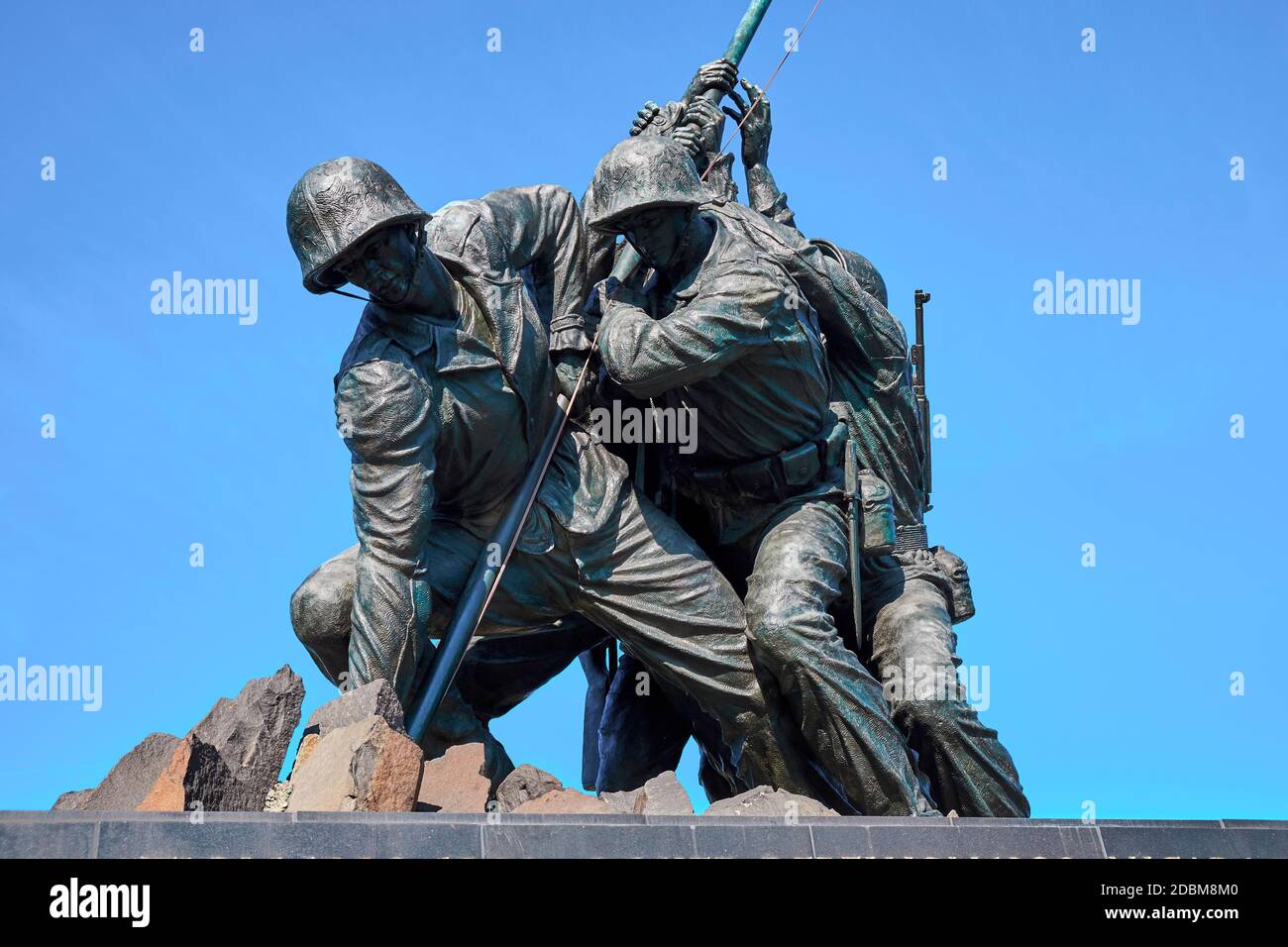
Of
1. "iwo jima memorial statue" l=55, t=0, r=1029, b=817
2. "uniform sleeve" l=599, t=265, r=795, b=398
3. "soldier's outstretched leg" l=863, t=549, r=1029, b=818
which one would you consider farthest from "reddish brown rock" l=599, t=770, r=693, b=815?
"uniform sleeve" l=599, t=265, r=795, b=398

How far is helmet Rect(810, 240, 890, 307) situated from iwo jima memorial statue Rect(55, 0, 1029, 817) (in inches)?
5.0

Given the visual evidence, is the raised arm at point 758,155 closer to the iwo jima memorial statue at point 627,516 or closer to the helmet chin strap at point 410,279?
the iwo jima memorial statue at point 627,516

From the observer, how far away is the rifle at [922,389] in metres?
11.0

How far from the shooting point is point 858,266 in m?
10.9

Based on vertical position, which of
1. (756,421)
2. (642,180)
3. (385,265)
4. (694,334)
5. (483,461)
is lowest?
(483,461)

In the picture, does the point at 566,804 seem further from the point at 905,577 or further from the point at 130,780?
the point at 905,577

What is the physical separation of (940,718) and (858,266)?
8.69 feet

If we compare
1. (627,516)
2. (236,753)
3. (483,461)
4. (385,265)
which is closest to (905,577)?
(627,516)

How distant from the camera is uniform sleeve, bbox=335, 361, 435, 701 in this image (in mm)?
9055

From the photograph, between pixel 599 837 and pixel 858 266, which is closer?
pixel 599 837

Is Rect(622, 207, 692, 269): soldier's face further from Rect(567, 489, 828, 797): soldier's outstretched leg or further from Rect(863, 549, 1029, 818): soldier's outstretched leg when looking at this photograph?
Rect(863, 549, 1029, 818): soldier's outstretched leg
